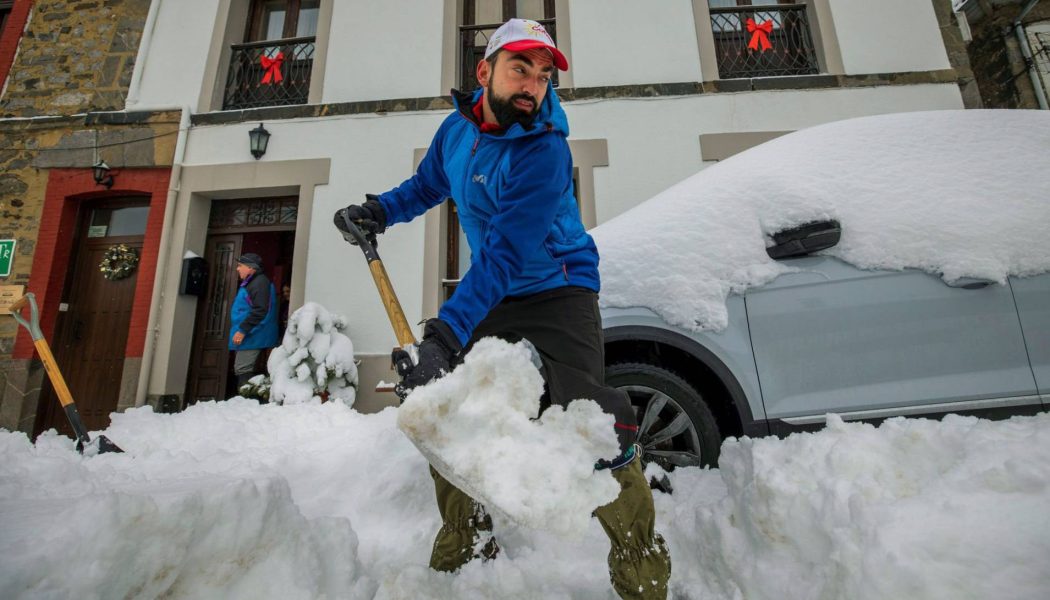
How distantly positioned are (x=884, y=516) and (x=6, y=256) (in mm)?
8893

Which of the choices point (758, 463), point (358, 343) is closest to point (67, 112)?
point (358, 343)

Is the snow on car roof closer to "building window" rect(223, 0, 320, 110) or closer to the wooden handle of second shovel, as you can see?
the wooden handle of second shovel

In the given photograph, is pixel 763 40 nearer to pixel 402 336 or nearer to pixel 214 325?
pixel 402 336

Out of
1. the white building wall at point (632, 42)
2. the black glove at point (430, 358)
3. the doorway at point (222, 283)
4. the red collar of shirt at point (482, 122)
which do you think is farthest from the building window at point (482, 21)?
the black glove at point (430, 358)

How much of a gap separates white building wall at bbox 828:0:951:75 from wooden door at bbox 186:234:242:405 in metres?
8.09

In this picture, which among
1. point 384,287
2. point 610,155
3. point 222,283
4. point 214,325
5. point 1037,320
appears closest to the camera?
point 384,287

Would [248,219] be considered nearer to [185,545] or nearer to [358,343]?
[358,343]

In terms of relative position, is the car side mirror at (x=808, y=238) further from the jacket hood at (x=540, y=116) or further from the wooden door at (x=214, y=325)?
the wooden door at (x=214, y=325)

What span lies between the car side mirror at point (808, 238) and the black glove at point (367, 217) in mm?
1743

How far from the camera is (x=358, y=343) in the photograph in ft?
16.3

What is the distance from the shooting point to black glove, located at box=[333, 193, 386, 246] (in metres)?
1.80

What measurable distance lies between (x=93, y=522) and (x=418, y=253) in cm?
437

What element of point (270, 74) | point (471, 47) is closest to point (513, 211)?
point (471, 47)

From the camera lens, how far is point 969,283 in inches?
74.1
